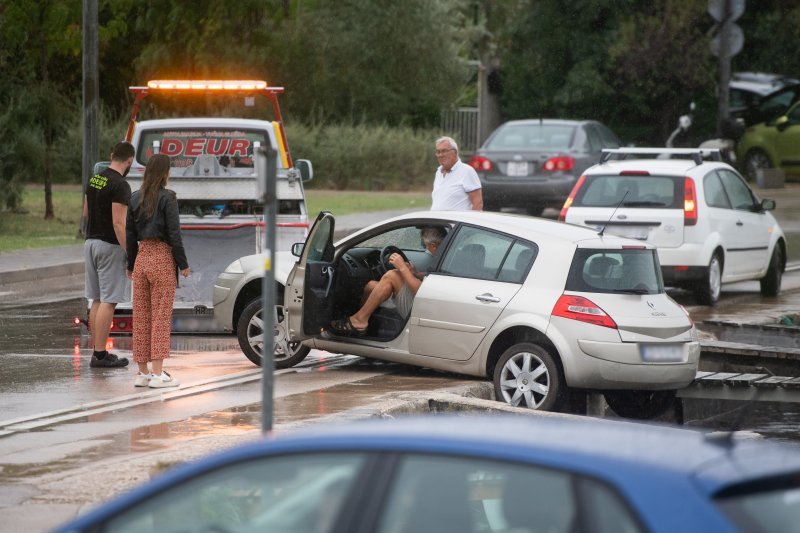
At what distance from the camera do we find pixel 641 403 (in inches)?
439

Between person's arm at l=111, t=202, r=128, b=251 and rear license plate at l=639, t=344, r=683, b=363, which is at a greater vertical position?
person's arm at l=111, t=202, r=128, b=251

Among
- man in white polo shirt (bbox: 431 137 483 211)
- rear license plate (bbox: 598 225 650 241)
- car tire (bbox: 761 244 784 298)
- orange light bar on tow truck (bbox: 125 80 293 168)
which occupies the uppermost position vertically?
orange light bar on tow truck (bbox: 125 80 293 168)

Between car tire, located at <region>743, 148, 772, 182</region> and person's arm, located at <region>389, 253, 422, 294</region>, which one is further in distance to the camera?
car tire, located at <region>743, 148, 772, 182</region>

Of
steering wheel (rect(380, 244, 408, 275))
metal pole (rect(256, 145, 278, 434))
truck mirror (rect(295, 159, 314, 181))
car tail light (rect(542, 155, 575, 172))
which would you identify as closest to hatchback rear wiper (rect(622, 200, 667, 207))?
truck mirror (rect(295, 159, 314, 181))

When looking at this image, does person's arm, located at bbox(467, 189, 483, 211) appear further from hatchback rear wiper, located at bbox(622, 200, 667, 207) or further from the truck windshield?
hatchback rear wiper, located at bbox(622, 200, 667, 207)

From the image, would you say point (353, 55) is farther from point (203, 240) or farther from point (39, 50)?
point (203, 240)

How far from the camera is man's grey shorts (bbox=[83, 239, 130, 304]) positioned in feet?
39.4

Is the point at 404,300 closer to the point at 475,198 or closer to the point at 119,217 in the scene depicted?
the point at 119,217

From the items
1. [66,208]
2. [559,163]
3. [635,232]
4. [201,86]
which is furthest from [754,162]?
[201,86]

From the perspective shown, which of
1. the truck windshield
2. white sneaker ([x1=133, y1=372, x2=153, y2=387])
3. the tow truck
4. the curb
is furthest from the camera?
the curb

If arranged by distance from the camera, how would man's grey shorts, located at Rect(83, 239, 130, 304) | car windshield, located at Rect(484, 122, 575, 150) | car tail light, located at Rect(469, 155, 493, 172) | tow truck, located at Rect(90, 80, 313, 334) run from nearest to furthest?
1. man's grey shorts, located at Rect(83, 239, 130, 304)
2. tow truck, located at Rect(90, 80, 313, 334)
3. car tail light, located at Rect(469, 155, 493, 172)
4. car windshield, located at Rect(484, 122, 575, 150)

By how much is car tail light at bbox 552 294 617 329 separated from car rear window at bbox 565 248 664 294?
0.34 ft

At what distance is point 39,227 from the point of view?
2536 centimetres

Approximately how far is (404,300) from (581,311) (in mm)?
1677
